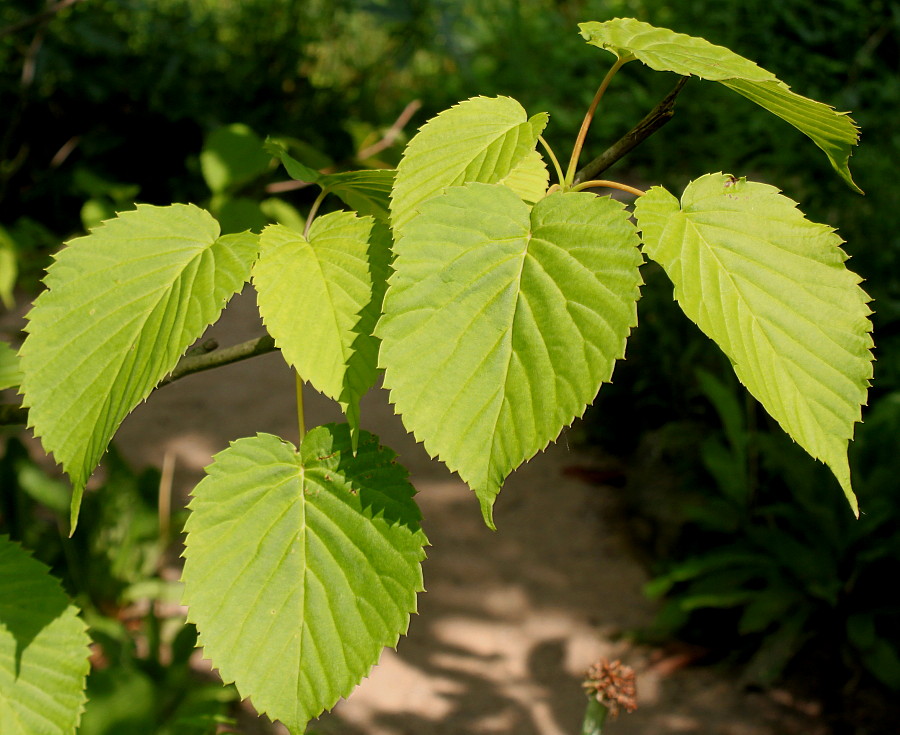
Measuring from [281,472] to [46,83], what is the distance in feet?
15.7

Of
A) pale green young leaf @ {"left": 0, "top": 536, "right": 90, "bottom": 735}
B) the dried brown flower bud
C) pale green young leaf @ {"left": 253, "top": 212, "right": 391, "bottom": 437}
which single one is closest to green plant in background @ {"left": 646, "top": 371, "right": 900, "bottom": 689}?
the dried brown flower bud

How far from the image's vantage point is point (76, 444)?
23.5 inches

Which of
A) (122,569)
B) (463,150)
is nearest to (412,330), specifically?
(463,150)

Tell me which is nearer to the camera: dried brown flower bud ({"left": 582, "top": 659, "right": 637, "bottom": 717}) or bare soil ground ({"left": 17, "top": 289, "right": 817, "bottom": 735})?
dried brown flower bud ({"left": 582, "top": 659, "right": 637, "bottom": 717})

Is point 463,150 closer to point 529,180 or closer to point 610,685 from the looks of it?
point 529,180

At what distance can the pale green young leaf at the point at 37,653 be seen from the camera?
0.77 meters

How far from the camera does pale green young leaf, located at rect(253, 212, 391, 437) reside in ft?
2.06

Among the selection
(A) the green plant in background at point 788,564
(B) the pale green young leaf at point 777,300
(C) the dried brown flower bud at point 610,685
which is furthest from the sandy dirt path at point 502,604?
(B) the pale green young leaf at point 777,300

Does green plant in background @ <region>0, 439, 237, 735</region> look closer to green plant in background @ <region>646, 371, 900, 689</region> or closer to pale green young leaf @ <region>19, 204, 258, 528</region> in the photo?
green plant in background @ <region>646, 371, 900, 689</region>

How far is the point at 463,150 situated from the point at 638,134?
0.45ft

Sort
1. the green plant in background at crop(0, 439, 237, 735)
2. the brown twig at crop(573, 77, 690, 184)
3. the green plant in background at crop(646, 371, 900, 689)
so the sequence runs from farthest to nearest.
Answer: the green plant in background at crop(646, 371, 900, 689) → the green plant in background at crop(0, 439, 237, 735) → the brown twig at crop(573, 77, 690, 184)

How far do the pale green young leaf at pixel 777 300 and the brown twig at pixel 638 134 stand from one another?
6 cm

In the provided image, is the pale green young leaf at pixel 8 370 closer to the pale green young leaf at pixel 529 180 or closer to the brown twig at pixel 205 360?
the brown twig at pixel 205 360

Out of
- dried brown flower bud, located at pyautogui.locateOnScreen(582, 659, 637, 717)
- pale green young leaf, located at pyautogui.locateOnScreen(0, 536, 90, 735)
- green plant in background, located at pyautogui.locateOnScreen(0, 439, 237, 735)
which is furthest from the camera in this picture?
green plant in background, located at pyautogui.locateOnScreen(0, 439, 237, 735)
